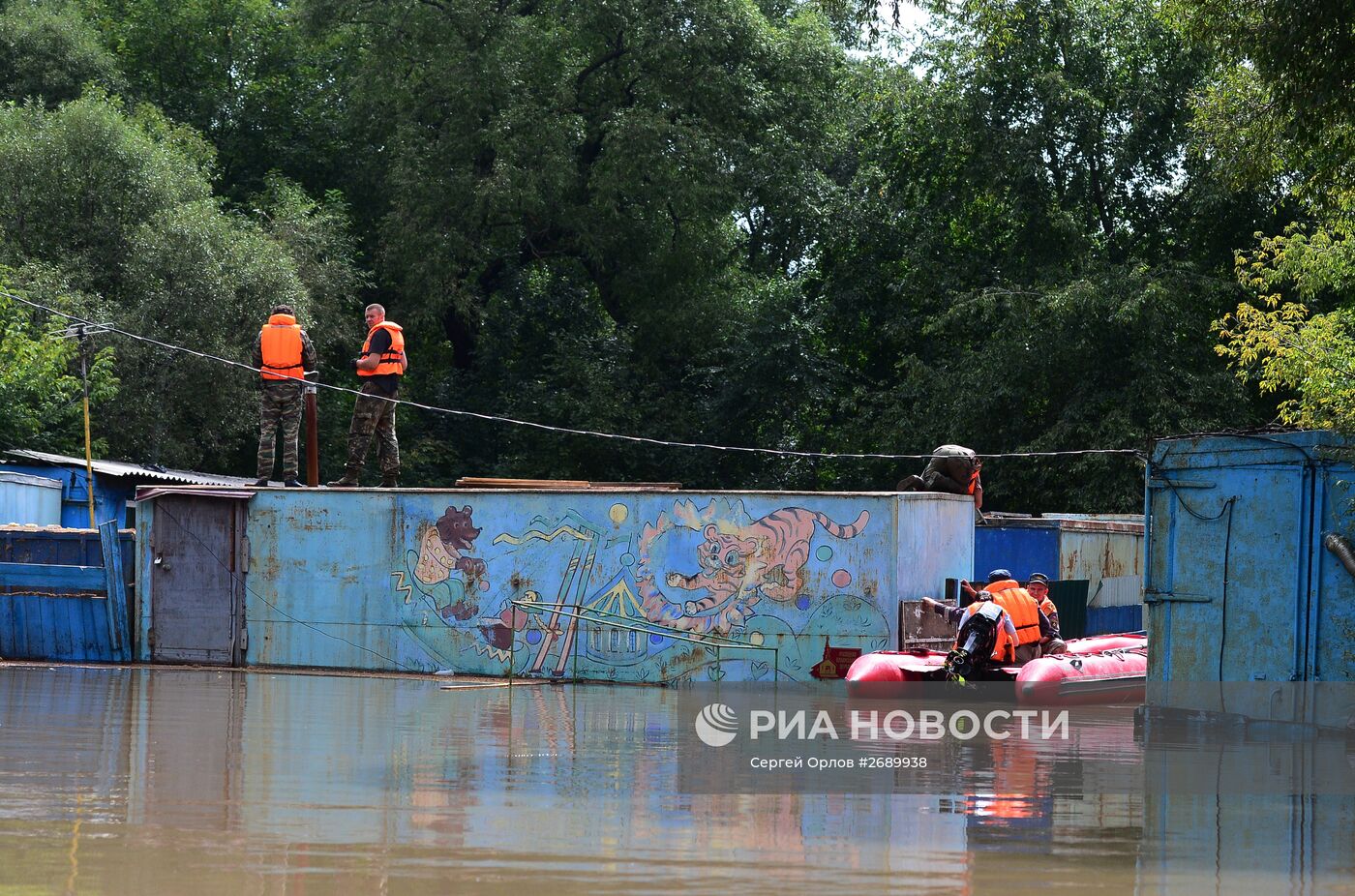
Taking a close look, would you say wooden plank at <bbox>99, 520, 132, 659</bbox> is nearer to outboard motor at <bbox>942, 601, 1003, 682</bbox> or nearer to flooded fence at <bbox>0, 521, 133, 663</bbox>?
flooded fence at <bbox>0, 521, 133, 663</bbox>

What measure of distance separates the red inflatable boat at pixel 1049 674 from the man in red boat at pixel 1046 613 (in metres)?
0.15

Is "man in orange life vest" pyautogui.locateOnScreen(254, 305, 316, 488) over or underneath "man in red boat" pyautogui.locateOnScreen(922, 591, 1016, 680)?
over

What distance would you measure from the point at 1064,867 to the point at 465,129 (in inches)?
1106

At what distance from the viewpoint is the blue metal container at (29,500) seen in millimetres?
21641

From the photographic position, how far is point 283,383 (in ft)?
69.3

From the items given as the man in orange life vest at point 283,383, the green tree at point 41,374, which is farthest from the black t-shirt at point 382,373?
the green tree at point 41,374

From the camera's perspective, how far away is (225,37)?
39.8 meters

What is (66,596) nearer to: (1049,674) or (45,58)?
(1049,674)

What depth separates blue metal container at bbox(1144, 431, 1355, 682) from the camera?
1457cm

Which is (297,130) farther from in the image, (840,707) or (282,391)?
(840,707)

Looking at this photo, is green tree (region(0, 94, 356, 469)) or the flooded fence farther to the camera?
green tree (region(0, 94, 356, 469))

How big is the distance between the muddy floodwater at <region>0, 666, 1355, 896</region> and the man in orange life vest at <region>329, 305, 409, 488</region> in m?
7.38

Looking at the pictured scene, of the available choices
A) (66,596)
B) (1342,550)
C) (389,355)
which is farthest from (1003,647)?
(66,596)

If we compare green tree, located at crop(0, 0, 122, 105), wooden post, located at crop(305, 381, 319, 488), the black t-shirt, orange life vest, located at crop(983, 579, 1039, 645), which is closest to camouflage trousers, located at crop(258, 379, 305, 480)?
wooden post, located at crop(305, 381, 319, 488)
